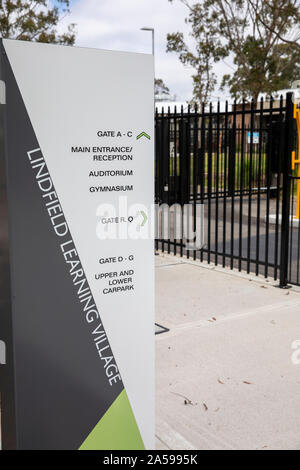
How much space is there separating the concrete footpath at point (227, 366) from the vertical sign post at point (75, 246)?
3.13 ft

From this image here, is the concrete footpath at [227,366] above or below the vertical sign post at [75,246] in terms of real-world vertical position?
below

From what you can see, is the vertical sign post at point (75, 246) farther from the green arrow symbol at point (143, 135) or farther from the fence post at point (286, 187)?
the fence post at point (286, 187)

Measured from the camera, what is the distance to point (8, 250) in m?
2.15

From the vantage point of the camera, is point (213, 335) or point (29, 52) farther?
point (213, 335)

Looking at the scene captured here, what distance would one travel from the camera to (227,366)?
4.36 metres

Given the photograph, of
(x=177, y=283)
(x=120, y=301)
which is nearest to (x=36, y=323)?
(x=120, y=301)

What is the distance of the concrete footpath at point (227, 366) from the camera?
3400mm

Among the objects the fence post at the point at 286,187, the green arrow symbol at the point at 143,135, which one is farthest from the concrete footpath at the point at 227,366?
the green arrow symbol at the point at 143,135

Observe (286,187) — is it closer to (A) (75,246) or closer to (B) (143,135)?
(B) (143,135)

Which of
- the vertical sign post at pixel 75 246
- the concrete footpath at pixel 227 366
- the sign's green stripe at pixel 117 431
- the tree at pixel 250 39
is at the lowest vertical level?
the concrete footpath at pixel 227 366

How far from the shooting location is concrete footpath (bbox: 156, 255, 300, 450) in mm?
3400

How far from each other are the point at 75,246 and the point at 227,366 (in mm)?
2473
